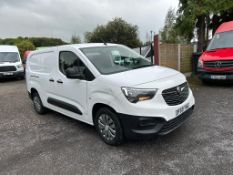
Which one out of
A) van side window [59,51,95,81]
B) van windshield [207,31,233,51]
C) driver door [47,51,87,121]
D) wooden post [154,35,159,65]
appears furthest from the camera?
wooden post [154,35,159,65]

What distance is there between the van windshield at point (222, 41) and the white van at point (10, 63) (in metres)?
11.4

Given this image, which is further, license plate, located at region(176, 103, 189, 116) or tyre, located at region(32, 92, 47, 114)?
tyre, located at region(32, 92, 47, 114)

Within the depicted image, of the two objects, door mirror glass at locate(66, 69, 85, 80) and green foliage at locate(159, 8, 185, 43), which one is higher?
green foliage at locate(159, 8, 185, 43)

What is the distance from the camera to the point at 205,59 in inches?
306

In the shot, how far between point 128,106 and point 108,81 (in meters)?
0.55

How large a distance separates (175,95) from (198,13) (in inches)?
364

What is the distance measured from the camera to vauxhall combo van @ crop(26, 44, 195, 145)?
3.23 meters

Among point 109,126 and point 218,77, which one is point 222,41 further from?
point 109,126

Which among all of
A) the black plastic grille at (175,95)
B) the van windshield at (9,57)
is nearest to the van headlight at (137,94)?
the black plastic grille at (175,95)

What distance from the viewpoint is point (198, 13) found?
1116 cm

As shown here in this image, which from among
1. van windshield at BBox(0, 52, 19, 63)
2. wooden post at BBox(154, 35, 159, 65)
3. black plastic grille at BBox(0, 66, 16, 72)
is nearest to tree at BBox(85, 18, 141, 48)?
van windshield at BBox(0, 52, 19, 63)

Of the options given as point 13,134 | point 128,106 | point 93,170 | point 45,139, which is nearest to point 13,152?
point 45,139

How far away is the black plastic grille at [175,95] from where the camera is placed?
11.0ft

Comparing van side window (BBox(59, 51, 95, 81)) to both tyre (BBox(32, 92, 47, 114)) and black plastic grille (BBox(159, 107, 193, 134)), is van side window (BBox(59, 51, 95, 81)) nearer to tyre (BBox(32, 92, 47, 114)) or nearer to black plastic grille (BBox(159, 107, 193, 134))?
black plastic grille (BBox(159, 107, 193, 134))
